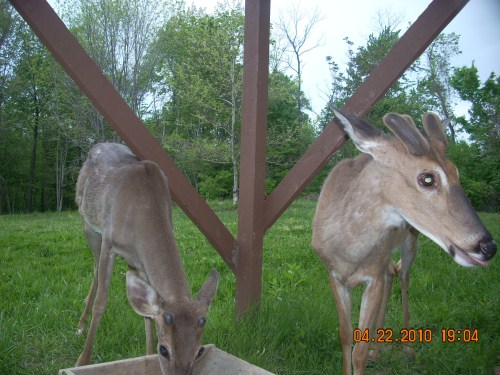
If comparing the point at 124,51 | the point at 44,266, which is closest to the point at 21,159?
the point at 124,51

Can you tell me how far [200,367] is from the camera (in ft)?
11.0

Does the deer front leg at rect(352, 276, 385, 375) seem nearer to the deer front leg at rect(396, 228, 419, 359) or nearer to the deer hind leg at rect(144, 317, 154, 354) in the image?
the deer front leg at rect(396, 228, 419, 359)

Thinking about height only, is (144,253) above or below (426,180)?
below

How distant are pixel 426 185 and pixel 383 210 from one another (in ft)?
1.36

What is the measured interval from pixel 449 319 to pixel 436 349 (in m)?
0.79

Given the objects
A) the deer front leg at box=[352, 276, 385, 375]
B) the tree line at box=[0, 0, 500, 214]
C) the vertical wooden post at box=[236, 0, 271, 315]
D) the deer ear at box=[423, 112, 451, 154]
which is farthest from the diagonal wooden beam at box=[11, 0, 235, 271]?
the tree line at box=[0, 0, 500, 214]

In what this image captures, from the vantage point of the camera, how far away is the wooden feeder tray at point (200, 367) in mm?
3056

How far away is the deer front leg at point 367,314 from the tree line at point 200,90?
15097mm

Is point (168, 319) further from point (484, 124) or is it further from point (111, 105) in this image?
point (484, 124)

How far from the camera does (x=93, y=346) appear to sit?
4047 mm

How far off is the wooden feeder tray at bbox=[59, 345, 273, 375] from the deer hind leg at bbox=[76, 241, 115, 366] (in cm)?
65

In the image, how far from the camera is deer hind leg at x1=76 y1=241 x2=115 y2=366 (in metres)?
3.70
